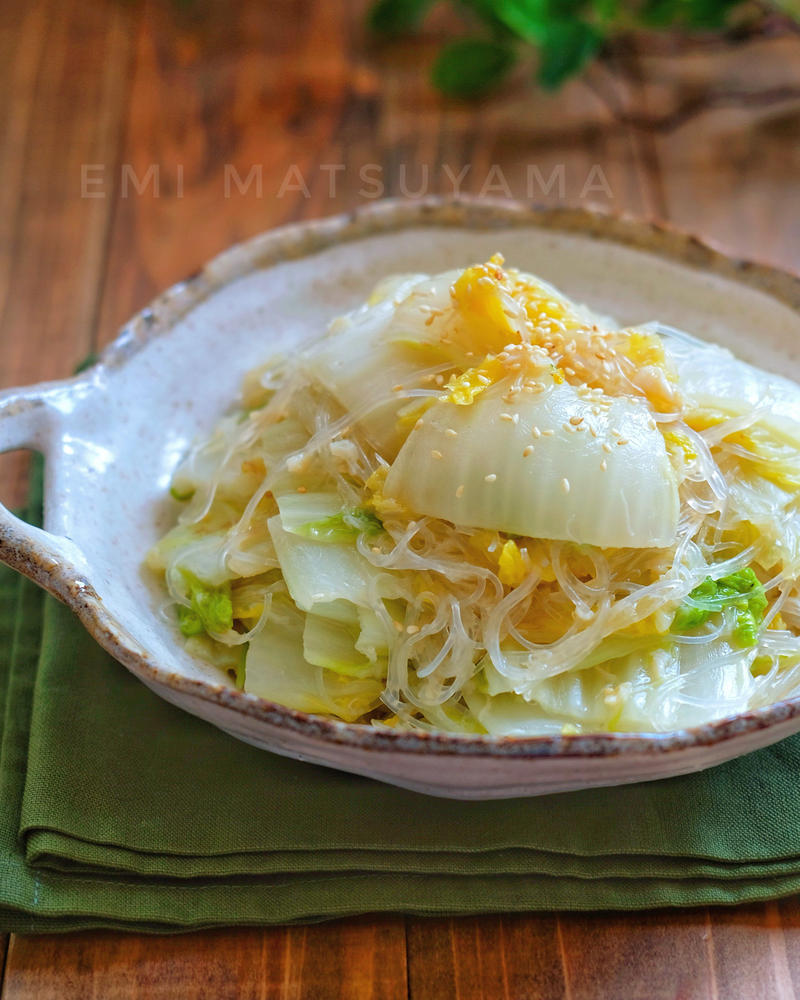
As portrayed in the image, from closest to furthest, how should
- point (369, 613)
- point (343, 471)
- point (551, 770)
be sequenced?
point (551, 770)
point (369, 613)
point (343, 471)

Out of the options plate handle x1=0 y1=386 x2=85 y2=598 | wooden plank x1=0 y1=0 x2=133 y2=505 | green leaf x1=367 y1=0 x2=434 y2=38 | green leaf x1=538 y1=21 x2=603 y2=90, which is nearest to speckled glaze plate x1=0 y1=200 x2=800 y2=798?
plate handle x1=0 y1=386 x2=85 y2=598

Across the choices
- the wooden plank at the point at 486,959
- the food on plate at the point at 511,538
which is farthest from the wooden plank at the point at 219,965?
the food on plate at the point at 511,538

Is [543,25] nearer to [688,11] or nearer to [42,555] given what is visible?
[688,11]

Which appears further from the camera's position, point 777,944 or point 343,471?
point 343,471

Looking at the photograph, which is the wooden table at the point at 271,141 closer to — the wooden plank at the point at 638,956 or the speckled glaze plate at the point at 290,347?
the speckled glaze plate at the point at 290,347

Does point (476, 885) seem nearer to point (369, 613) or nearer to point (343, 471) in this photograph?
point (369, 613)

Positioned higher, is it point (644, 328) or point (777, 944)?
point (644, 328)

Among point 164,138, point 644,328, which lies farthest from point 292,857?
point 164,138
